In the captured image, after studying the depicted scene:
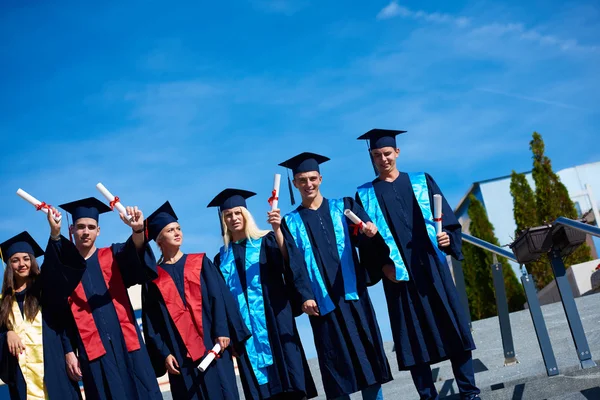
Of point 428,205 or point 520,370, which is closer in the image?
point 428,205

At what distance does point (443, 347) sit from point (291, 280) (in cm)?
117

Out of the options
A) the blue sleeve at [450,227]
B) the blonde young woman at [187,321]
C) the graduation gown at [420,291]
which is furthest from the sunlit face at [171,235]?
the blue sleeve at [450,227]

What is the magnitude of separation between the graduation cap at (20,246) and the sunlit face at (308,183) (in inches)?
78.0

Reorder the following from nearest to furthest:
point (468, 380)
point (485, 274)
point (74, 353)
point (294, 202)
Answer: point (468, 380)
point (74, 353)
point (294, 202)
point (485, 274)

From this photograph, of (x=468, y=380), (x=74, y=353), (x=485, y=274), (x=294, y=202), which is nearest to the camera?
(x=468, y=380)

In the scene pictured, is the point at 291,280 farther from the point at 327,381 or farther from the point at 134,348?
the point at 134,348

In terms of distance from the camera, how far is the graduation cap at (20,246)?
18.7 feet

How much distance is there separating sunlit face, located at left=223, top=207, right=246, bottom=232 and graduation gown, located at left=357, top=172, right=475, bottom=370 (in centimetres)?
106

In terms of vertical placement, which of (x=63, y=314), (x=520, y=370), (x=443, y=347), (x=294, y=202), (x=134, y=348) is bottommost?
(x=520, y=370)

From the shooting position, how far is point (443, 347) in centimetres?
521

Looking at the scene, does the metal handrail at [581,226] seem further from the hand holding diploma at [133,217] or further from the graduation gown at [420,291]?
the hand holding diploma at [133,217]

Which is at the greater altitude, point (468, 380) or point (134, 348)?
point (134, 348)

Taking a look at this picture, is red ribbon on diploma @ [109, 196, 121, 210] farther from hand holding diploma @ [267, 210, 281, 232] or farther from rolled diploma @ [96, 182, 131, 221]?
hand holding diploma @ [267, 210, 281, 232]

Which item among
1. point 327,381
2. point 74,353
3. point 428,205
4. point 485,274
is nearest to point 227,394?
point 327,381
